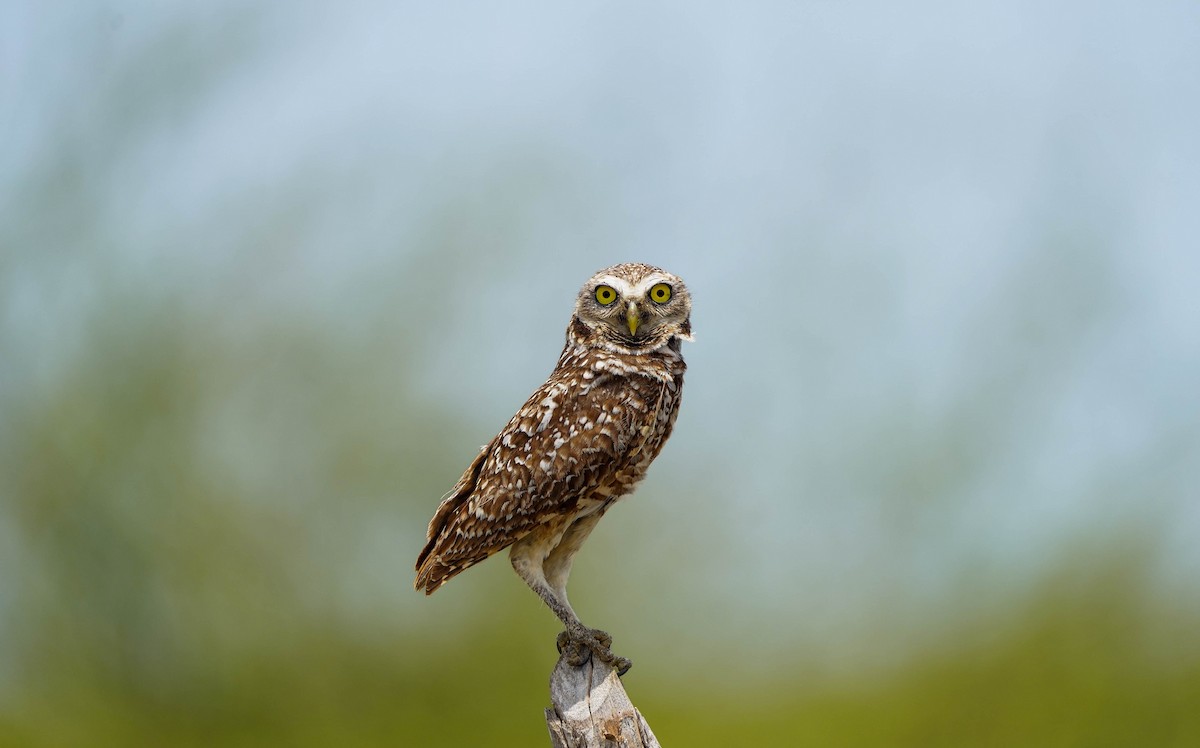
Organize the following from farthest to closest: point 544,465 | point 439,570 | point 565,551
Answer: point 565,551 < point 439,570 < point 544,465

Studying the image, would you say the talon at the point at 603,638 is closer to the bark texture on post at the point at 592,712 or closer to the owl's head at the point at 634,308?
the bark texture on post at the point at 592,712

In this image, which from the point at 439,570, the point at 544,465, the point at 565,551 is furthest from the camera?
the point at 565,551

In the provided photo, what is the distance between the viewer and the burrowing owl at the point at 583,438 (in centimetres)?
260

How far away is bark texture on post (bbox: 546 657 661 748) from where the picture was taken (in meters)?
2.58

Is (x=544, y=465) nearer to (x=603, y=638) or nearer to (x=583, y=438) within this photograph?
(x=583, y=438)

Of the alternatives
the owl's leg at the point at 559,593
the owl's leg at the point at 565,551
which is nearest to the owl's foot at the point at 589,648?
the owl's leg at the point at 559,593

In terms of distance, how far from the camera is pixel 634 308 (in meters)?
2.61

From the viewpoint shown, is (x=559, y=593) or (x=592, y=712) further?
(x=559, y=593)

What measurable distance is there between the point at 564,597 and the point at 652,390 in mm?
638

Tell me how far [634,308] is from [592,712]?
3.50 feet

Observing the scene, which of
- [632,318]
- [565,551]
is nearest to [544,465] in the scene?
[565,551]

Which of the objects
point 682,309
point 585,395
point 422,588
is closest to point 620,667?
point 422,588

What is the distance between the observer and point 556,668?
8.89ft

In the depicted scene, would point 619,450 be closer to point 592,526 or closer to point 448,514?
point 592,526
